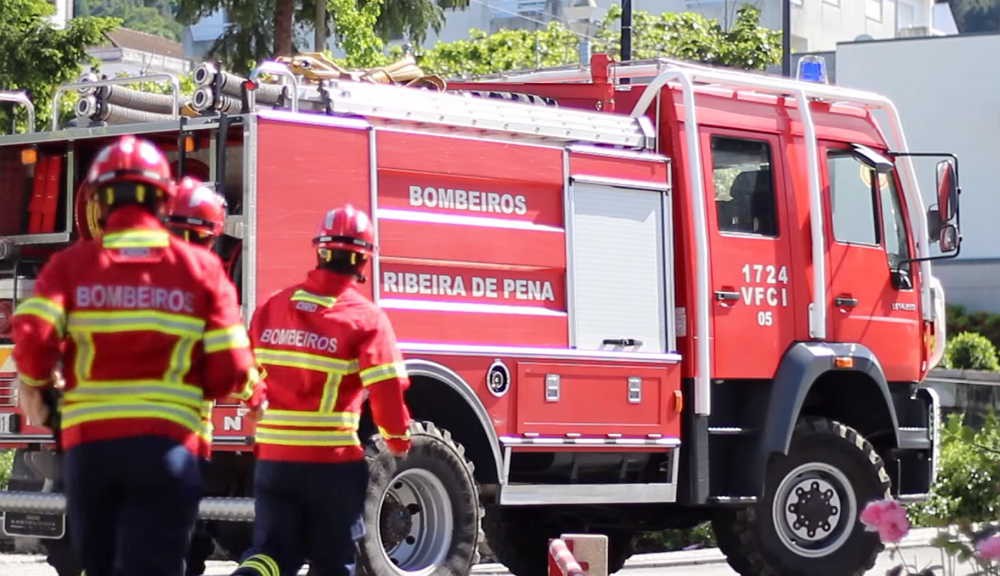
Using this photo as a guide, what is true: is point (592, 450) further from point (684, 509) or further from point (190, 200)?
point (190, 200)

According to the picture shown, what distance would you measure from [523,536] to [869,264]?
2.70m

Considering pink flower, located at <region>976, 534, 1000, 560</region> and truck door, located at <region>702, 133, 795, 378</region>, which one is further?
truck door, located at <region>702, 133, 795, 378</region>

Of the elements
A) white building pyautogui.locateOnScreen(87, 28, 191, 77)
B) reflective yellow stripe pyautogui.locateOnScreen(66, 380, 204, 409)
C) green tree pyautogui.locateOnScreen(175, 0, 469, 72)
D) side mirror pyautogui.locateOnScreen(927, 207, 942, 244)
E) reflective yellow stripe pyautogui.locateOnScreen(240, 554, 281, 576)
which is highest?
white building pyautogui.locateOnScreen(87, 28, 191, 77)

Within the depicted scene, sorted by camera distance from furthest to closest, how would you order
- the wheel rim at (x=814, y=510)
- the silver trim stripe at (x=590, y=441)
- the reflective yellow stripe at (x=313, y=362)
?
the wheel rim at (x=814, y=510) → the silver trim stripe at (x=590, y=441) → the reflective yellow stripe at (x=313, y=362)

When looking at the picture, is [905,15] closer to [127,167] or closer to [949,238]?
[949,238]

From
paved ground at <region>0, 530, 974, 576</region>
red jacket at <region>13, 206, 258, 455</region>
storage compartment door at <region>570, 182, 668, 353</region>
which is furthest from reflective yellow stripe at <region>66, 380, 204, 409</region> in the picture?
paved ground at <region>0, 530, 974, 576</region>

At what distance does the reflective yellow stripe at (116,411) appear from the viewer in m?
6.39

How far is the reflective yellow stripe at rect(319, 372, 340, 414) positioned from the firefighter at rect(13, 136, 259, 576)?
1.63 meters

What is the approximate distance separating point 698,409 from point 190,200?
435 cm

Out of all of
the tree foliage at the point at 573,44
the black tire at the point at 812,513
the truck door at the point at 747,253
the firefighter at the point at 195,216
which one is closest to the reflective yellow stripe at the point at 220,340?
the firefighter at the point at 195,216

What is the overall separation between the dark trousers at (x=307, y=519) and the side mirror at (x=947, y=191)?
616 centimetres

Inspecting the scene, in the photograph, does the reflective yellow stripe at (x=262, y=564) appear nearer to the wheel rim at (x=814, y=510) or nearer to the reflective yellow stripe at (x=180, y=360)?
the reflective yellow stripe at (x=180, y=360)

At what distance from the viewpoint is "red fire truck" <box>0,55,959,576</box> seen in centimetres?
1030

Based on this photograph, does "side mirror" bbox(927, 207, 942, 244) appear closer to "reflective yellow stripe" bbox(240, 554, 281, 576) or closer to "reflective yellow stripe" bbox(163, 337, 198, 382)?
"reflective yellow stripe" bbox(240, 554, 281, 576)
